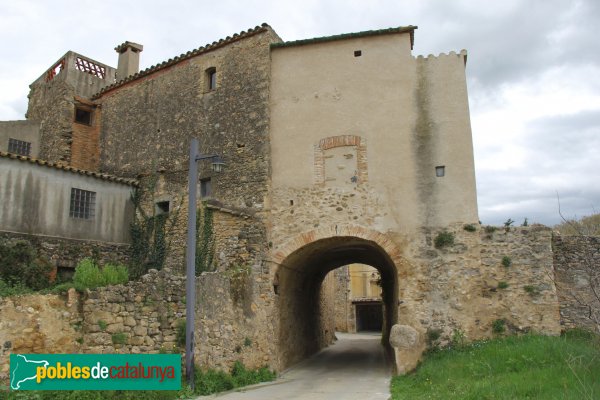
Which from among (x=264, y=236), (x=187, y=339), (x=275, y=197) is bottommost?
(x=187, y=339)

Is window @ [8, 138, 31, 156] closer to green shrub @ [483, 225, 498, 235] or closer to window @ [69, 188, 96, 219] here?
window @ [69, 188, 96, 219]

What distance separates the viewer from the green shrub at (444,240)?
1406cm

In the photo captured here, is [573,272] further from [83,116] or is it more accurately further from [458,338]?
[83,116]

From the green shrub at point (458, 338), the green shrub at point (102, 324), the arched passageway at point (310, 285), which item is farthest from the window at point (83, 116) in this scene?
the green shrub at point (458, 338)

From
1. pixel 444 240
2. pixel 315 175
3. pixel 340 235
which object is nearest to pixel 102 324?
pixel 340 235

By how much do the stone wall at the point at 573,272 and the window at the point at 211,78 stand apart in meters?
12.1

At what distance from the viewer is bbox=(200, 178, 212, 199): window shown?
16.6m

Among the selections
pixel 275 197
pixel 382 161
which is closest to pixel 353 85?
pixel 382 161

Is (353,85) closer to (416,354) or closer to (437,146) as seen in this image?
(437,146)

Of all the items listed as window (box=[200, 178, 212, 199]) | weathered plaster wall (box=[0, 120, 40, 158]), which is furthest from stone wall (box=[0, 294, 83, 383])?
weathered plaster wall (box=[0, 120, 40, 158])

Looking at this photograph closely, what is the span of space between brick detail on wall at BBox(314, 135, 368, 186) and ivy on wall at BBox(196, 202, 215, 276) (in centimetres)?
365

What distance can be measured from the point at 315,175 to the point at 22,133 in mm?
13403

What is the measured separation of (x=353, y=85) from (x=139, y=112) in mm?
8386

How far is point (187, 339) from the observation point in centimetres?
1075
